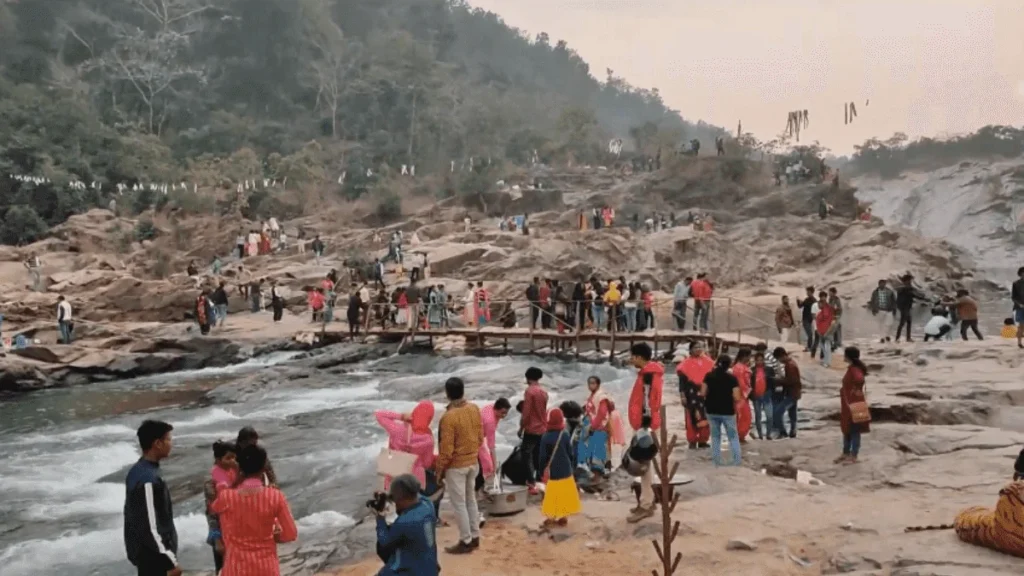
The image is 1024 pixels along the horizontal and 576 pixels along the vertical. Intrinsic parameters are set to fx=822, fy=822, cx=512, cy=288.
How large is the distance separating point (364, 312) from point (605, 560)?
1860cm

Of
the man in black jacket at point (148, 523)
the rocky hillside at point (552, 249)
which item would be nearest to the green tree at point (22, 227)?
the rocky hillside at point (552, 249)

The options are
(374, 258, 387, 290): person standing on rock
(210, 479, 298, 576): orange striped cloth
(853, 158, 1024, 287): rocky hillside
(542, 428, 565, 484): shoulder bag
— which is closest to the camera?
(210, 479, 298, 576): orange striped cloth

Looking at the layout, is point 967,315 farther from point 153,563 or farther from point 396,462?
point 153,563

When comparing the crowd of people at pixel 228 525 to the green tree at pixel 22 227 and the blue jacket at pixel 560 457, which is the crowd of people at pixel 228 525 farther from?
the green tree at pixel 22 227

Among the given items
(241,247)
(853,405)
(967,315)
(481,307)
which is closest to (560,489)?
(853,405)

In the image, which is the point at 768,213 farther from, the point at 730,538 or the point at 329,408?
the point at 730,538

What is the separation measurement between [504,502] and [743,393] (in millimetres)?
3476

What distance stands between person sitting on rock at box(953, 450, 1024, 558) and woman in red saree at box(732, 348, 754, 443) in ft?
13.0

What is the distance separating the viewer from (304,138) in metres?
58.5

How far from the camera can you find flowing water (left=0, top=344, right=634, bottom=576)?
9.52 m

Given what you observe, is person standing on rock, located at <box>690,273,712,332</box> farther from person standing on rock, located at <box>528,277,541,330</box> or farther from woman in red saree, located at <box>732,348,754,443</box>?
woman in red saree, located at <box>732,348,754,443</box>

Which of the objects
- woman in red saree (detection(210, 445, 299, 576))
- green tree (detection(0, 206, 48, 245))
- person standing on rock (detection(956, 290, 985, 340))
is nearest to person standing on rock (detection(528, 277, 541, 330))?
person standing on rock (detection(956, 290, 985, 340))

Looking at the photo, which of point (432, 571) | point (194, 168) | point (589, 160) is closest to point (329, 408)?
point (432, 571)

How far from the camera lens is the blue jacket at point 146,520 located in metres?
4.59
